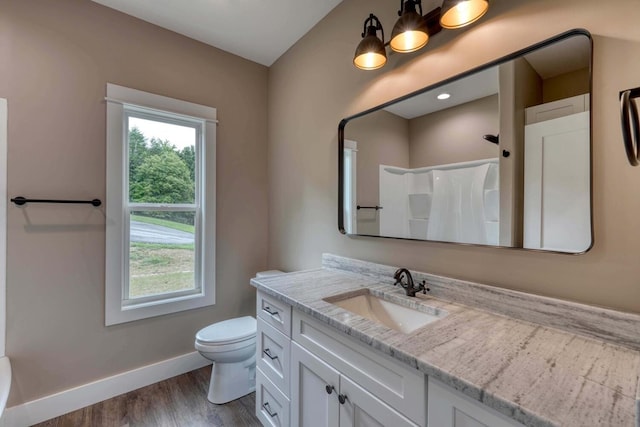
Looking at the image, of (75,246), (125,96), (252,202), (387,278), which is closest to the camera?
(387,278)

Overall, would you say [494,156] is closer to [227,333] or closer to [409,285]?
[409,285]

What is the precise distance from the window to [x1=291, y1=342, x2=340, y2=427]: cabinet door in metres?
1.35

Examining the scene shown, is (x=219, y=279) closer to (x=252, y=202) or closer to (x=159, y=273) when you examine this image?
(x=159, y=273)

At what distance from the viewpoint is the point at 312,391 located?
48.1 inches

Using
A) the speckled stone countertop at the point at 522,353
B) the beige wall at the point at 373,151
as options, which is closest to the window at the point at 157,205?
the beige wall at the point at 373,151

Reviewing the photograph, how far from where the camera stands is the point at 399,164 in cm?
158

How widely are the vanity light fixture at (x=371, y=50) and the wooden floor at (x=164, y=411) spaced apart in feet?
7.21

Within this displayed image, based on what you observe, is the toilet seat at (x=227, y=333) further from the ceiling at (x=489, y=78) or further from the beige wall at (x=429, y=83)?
the ceiling at (x=489, y=78)

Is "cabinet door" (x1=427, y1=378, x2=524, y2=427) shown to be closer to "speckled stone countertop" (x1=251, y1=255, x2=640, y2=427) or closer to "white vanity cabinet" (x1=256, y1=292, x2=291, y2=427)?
"speckled stone countertop" (x1=251, y1=255, x2=640, y2=427)

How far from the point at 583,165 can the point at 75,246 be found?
8.81 ft

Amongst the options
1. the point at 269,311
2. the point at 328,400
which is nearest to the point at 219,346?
the point at 269,311

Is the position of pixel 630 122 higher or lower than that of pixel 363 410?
higher

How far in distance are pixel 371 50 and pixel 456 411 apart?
60.1 inches

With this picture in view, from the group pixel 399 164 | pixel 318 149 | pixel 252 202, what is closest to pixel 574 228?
pixel 399 164
